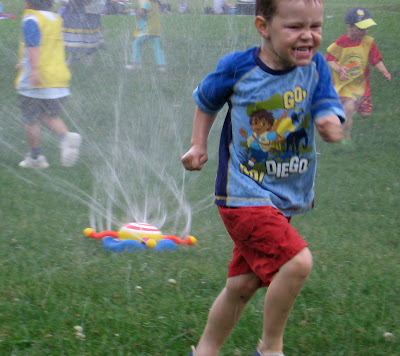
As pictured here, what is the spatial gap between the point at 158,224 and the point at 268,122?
8.10 feet

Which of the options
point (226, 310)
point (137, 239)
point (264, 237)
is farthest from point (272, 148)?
point (137, 239)

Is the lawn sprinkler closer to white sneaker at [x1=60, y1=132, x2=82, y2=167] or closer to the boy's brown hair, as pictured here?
the boy's brown hair

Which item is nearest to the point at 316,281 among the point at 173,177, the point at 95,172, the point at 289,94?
the point at 289,94

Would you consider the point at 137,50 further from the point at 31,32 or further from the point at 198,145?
the point at 198,145

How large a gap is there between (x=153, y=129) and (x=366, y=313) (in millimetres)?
4491

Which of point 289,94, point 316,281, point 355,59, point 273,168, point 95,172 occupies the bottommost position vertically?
point 95,172

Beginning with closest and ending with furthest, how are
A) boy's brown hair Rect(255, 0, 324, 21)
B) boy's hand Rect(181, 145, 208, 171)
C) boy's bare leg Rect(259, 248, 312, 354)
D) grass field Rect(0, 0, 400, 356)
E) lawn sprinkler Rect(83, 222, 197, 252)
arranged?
boy's bare leg Rect(259, 248, 312, 354) < boy's brown hair Rect(255, 0, 324, 21) < boy's hand Rect(181, 145, 208, 171) < grass field Rect(0, 0, 400, 356) < lawn sprinkler Rect(83, 222, 197, 252)

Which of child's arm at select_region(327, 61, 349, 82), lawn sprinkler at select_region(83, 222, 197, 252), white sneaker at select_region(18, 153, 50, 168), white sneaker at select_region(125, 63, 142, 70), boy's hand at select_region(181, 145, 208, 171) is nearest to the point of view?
boy's hand at select_region(181, 145, 208, 171)

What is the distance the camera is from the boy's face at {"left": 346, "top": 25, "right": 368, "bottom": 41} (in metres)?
7.80

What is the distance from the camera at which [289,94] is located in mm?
2521

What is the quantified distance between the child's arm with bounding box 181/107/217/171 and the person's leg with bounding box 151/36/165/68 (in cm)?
590

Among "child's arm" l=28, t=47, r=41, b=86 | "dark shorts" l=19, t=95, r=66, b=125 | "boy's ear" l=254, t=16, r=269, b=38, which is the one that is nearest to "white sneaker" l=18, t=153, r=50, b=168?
"dark shorts" l=19, t=95, r=66, b=125

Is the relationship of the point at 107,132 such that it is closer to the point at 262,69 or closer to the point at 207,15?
the point at 207,15

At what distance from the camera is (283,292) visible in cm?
242
